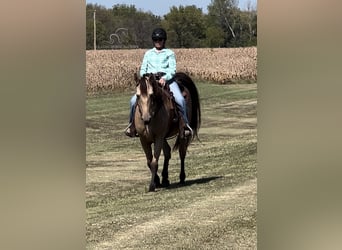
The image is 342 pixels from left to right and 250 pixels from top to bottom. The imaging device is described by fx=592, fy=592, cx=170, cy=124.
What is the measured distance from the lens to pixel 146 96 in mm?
5336

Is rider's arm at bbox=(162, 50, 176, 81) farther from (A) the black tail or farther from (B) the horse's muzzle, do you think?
(B) the horse's muzzle

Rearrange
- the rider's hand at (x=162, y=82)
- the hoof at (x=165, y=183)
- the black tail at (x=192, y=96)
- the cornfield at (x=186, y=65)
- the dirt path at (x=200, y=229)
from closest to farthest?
the dirt path at (x=200, y=229), the rider's hand at (x=162, y=82), the hoof at (x=165, y=183), the black tail at (x=192, y=96), the cornfield at (x=186, y=65)

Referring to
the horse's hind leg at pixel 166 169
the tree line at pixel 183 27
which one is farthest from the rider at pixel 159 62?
the tree line at pixel 183 27

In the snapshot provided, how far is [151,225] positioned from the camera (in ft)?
13.5

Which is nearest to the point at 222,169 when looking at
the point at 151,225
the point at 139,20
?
the point at 151,225

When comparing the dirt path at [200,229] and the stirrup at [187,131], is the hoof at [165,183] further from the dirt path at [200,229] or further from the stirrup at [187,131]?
the dirt path at [200,229]

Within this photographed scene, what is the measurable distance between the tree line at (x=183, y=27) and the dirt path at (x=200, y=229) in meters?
4.04

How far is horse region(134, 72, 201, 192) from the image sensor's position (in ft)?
17.6

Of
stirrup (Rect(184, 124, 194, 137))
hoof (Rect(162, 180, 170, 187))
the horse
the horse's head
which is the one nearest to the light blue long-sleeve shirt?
the horse

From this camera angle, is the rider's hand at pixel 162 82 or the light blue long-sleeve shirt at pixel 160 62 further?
the light blue long-sleeve shirt at pixel 160 62

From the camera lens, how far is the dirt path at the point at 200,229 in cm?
353
